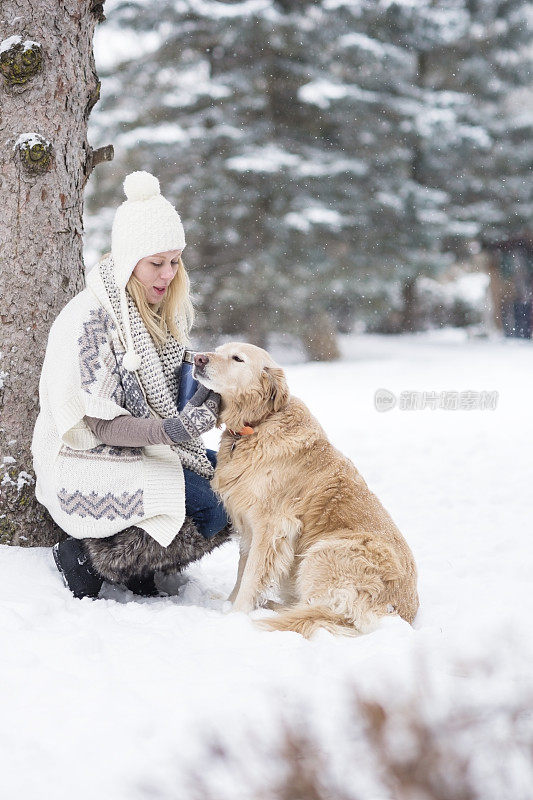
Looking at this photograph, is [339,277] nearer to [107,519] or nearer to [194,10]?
[194,10]

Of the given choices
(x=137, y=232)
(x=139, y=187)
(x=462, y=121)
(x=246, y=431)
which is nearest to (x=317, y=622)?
(x=246, y=431)

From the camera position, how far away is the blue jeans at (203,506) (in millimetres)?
3104

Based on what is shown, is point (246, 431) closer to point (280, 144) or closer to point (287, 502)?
point (287, 502)

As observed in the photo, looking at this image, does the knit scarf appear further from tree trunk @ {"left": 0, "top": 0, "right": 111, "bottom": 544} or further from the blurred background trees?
the blurred background trees

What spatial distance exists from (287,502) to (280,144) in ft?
34.4

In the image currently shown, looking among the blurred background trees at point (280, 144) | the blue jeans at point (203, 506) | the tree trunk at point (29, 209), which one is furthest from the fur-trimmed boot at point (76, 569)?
the blurred background trees at point (280, 144)

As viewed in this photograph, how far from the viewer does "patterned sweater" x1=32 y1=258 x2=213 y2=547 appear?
2.73 metres

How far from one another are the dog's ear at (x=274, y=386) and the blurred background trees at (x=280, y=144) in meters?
9.07

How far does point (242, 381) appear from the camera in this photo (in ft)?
9.91

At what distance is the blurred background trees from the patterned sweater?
9.31 metres

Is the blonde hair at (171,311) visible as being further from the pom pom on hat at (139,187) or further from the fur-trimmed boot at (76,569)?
the fur-trimmed boot at (76,569)

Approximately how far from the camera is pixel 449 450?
6.25m

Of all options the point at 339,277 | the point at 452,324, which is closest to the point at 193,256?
the point at 339,277

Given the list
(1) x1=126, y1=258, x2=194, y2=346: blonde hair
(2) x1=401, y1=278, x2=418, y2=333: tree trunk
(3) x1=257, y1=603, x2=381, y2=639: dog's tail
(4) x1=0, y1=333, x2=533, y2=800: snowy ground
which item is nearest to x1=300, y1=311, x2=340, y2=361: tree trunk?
(2) x1=401, y1=278, x2=418, y2=333: tree trunk
